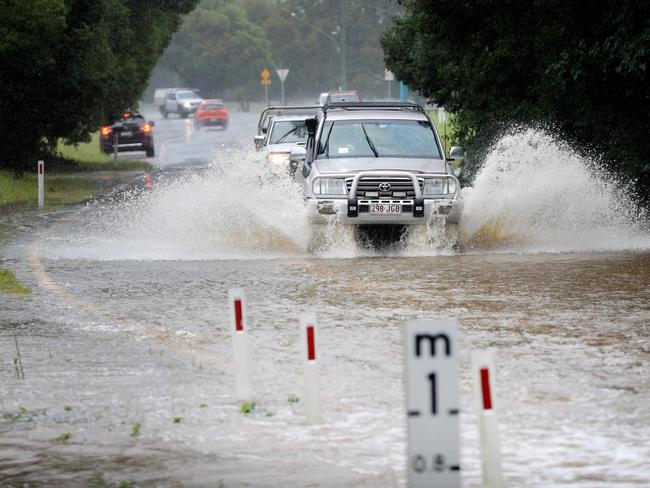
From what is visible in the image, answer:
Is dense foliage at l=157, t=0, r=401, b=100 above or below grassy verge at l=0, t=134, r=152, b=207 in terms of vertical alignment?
above

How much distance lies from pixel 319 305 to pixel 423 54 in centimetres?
1837

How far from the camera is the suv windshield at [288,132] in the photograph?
28.1 meters

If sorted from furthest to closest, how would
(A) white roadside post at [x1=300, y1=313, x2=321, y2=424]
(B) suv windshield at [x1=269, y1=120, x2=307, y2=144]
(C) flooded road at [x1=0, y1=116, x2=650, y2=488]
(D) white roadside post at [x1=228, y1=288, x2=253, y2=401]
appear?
(B) suv windshield at [x1=269, y1=120, x2=307, y2=144] < (D) white roadside post at [x1=228, y1=288, x2=253, y2=401] < (A) white roadside post at [x1=300, y1=313, x2=321, y2=424] < (C) flooded road at [x1=0, y1=116, x2=650, y2=488]

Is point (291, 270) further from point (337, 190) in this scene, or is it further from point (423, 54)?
point (423, 54)

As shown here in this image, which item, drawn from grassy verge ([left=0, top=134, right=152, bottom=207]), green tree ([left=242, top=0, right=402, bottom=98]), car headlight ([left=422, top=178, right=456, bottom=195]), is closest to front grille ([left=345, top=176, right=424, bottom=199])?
car headlight ([left=422, top=178, right=456, bottom=195])

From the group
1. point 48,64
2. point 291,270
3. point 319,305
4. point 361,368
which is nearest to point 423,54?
point 48,64

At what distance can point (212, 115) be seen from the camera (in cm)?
8050

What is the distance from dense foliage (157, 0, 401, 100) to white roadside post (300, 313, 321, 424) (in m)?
123

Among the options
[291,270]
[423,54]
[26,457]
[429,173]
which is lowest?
[26,457]

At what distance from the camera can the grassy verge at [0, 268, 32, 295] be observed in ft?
49.7

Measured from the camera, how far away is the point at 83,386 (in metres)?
9.86

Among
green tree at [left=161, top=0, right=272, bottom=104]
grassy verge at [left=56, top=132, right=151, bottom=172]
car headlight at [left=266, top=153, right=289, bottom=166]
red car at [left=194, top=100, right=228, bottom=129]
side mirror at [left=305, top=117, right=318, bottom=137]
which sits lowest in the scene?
side mirror at [left=305, top=117, right=318, bottom=137]

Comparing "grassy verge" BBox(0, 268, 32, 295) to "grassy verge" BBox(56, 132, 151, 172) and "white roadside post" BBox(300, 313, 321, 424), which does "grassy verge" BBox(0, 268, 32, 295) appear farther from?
"grassy verge" BBox(56, 132, 151, 172)

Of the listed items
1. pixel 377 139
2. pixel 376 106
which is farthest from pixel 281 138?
pixel 377 139
